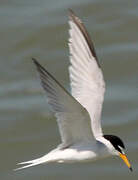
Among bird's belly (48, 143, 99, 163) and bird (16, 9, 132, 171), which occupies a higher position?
bird (16, 9, 132, 171)

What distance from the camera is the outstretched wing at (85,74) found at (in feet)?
25.9

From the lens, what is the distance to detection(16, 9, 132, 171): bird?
7000 millimetres

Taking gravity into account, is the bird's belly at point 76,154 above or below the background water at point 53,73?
below

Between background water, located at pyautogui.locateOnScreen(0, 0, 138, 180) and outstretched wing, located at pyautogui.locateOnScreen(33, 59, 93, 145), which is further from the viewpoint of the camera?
background water, located at pyautogui.locateOnScreen(0, 0, 138, 180)

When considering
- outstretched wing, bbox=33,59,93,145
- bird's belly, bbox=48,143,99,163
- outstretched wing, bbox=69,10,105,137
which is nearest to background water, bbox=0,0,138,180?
outstretched wing, bbox=69,10,105,137

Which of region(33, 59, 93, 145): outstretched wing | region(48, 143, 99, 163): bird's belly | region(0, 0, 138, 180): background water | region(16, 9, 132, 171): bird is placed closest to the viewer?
region(33, 59, 93, 145): outstretched wing

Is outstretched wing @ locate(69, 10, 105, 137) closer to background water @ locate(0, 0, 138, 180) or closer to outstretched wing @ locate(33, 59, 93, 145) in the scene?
outstretched wing @ locate(33, 59, 93, 145)

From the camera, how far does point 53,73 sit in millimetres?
10656

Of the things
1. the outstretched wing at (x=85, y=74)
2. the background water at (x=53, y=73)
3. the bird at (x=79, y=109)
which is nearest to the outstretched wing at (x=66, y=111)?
the bird at (x=79, y=109)

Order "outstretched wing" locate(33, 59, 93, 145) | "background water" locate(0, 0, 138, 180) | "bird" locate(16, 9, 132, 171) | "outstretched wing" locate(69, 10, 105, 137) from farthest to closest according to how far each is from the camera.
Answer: "background water" locate(0, 0, 138, 180), "outstretched wing" locate(69, 10, 105, 137), "bird" locate(16, 9, 132, 171), "outstretched wing" locate(33, 59, 93, 145)

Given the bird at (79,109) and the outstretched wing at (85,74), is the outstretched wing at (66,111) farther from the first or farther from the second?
the outstretched wing at (85,74)

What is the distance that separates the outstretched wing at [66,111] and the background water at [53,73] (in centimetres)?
137

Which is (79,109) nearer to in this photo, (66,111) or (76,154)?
(66,111)

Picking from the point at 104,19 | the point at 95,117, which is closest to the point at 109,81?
the point at 104,19
